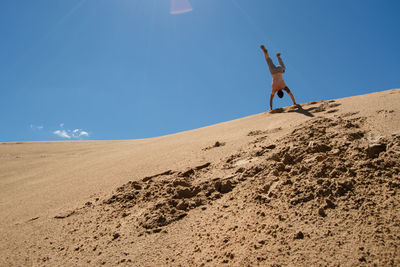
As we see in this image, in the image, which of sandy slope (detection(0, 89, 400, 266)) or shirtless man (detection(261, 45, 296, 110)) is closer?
sandy slope (detection(0, 89, 400, 266))

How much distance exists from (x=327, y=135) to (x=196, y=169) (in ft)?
4.47

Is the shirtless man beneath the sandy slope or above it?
above

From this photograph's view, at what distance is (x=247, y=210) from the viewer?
1.57m

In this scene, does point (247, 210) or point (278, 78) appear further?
point (278, 78)

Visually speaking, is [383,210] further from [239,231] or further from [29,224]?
[29,224]

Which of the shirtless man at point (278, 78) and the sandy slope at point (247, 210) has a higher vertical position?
the shirtless man at point (278, 78)

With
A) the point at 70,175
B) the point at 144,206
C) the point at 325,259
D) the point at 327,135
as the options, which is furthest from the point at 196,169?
the point at 70,175

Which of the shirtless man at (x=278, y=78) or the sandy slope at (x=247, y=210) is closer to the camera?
the sandy slope at (x=247, y=210)

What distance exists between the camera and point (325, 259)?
3.47 ft

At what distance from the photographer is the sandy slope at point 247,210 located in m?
1.19

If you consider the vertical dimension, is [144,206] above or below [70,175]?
below

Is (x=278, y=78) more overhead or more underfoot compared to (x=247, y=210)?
more overhead

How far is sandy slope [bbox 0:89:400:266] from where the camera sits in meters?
1.19

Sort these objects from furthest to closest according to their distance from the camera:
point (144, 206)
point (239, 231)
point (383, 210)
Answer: point (144, 206) → point (239, 231) → point (383, 210)
